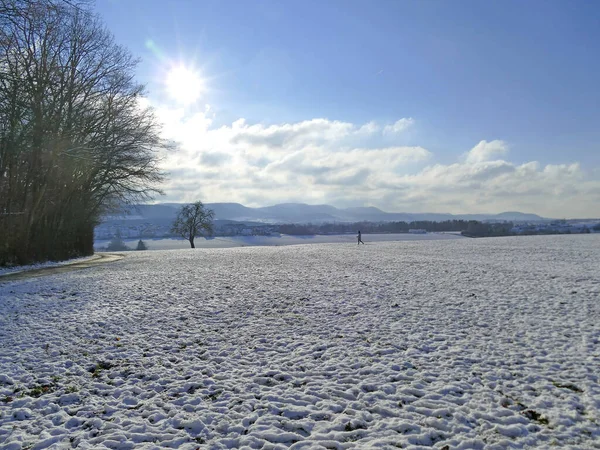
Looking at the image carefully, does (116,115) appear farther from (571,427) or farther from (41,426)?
(571,427)

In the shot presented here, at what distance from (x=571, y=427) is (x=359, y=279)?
10.4m

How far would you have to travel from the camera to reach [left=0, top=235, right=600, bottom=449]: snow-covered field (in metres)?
4.19

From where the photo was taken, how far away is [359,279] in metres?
14.5

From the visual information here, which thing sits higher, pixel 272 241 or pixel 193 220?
pixel 193 220

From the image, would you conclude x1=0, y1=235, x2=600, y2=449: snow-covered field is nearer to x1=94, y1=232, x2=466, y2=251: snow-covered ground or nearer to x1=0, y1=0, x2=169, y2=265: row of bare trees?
x1=0, y1=0, x2=169, y2=265: row of bare trees

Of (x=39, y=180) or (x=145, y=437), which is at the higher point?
(x=39, y=180)

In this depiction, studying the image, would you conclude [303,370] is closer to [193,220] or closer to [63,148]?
[63,148]

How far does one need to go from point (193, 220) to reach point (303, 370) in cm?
5466

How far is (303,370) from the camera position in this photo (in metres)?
5.88

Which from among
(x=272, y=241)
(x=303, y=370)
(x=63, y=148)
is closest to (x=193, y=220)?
(x=272, y=241)

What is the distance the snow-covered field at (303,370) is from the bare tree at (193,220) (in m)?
46.2

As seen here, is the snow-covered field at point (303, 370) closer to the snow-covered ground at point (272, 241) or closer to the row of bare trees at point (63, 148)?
A: the row of bare trees at point (63, 148)

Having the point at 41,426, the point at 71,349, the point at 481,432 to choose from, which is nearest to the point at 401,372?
the point at 481,432

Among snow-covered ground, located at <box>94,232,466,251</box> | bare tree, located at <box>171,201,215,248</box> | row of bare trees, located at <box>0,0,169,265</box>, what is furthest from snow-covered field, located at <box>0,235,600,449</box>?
snow-covered ground, located at <box>94,232,466,251</box>
